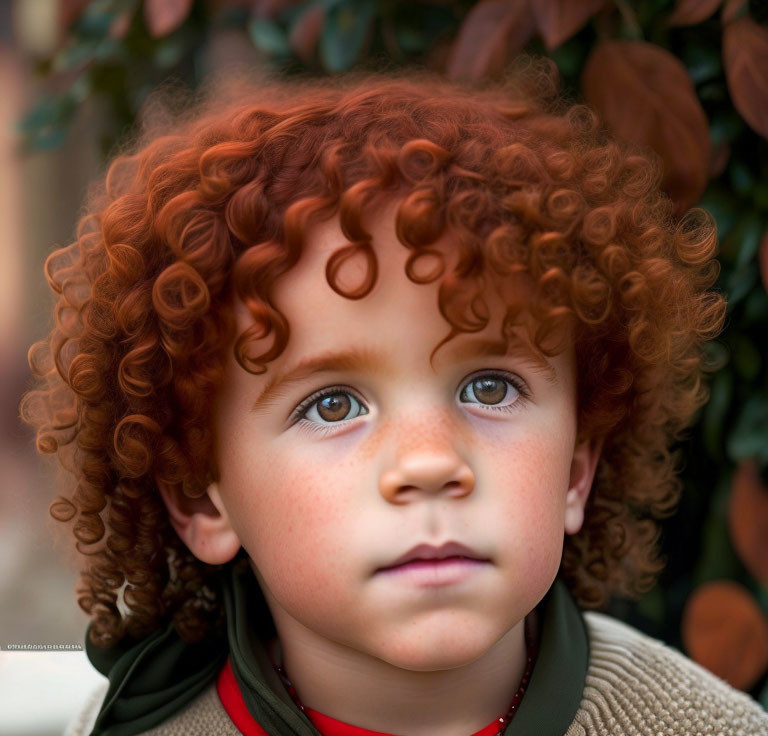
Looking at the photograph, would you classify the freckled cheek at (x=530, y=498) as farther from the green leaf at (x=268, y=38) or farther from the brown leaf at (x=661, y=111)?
the green leaf at (x=268, y=38)

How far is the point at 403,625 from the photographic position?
1027mm

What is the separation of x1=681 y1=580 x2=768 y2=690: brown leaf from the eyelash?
72 centimetres

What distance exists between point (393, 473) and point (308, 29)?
0.99 m

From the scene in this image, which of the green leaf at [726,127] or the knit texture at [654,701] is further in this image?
the green leaf at [726,127]

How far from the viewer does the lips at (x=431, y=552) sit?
1.01m

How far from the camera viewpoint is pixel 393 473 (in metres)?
1.00

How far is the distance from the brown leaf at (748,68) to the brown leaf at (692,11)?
0.04m

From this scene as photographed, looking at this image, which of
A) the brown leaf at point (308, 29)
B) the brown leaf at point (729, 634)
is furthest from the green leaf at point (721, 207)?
the brown leaf at point (308, 29)

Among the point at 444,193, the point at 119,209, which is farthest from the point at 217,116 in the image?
the point at 444,193

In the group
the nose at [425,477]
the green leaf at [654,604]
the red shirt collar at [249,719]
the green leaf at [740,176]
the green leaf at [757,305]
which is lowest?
the green leaf at [654,604]

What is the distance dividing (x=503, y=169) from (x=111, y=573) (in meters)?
0.75

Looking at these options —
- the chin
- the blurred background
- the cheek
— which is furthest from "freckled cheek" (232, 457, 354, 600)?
the blurred background

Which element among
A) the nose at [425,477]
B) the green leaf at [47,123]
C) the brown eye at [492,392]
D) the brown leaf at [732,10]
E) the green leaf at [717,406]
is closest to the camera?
the nose at [425,477]

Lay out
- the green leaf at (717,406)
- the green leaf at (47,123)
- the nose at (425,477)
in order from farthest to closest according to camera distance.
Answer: the green leaf at (47,123) < the green leaf at (717,406) < the nose at (425,477)
